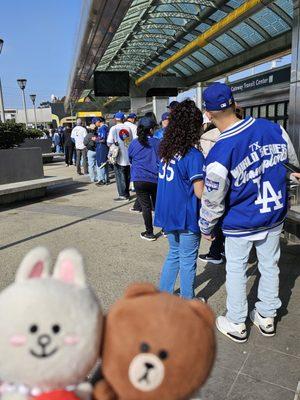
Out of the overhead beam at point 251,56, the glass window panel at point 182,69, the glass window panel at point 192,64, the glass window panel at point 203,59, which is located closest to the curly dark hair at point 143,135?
the overhead beam at point 251,56

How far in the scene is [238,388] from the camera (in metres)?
2.34

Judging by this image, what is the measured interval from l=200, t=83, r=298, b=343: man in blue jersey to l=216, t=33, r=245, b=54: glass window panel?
1163 centimetres

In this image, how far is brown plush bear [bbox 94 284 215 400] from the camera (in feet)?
3.46

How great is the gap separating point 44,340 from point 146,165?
4267 millimetres

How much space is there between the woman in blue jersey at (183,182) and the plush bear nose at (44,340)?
80.2 inches

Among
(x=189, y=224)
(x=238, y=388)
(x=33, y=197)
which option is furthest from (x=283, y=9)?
(x=238, y=388)

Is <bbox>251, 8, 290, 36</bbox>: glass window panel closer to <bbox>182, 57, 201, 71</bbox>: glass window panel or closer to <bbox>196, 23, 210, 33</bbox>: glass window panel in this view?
<bbox>196, 23, 210, 33</bbox>: glass window panel

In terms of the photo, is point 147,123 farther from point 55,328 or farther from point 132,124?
point 55,328

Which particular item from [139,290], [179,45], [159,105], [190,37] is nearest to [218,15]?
[190,37]

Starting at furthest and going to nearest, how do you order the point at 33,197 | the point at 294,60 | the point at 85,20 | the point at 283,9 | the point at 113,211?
the point at 283,9 → the point at 33,197 → the point at 85,20 → the point at 113,211 → the point at 294,60

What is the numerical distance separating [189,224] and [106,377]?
1.96 meters

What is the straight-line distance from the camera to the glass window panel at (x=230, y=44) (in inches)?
519

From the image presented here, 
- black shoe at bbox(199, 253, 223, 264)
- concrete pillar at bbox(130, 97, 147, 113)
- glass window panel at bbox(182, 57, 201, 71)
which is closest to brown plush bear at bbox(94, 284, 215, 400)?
black shoe at bbox(199, 253, 223, 264)

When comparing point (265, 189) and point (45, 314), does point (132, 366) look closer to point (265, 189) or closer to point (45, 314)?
point (45, 314)
